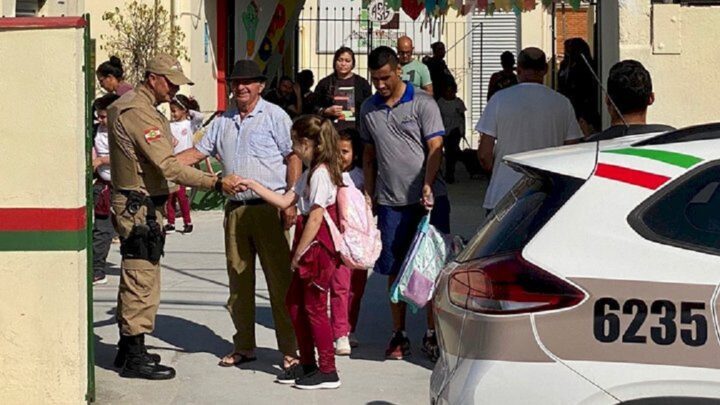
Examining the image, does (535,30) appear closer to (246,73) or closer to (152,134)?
(246,73)

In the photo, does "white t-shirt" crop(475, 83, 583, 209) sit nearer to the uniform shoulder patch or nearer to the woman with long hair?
the uniform shoulder patch

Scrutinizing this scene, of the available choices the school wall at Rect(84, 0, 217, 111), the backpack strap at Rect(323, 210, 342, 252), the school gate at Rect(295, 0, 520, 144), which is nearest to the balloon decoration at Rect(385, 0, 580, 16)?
the school wall at Rect(84, 0, 217, 111)

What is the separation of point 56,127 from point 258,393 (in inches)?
80.7

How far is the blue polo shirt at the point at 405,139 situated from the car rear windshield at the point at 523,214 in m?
3.15

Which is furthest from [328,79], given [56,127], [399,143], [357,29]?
[357,29]

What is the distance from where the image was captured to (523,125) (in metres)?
8.01

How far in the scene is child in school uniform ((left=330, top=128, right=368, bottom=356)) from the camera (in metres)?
8.13

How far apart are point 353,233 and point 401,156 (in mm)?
823

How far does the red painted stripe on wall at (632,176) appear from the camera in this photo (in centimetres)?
458

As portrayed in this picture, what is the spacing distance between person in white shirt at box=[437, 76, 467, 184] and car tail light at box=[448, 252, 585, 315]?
13654 mm

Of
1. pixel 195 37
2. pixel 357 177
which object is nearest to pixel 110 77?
pixel 357 177

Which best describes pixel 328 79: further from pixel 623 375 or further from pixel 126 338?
pixel 623 375

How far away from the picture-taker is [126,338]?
26.2 ft

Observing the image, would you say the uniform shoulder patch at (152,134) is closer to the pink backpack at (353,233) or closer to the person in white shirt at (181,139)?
the pink backpack at (353,233)
